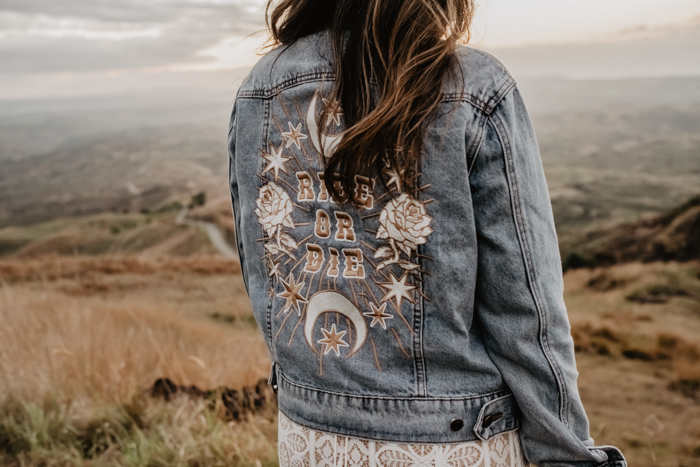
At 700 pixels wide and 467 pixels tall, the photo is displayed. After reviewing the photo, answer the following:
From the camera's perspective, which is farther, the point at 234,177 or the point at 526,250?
the point at 234,177

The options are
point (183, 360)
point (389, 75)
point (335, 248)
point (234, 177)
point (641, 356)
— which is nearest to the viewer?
point (389, 75)

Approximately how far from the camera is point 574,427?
34.9 inches

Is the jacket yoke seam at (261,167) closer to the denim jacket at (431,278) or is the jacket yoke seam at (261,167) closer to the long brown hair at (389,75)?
the denim jacket at (431,278)

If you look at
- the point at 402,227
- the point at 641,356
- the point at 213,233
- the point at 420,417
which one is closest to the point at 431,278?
the point at 402,227

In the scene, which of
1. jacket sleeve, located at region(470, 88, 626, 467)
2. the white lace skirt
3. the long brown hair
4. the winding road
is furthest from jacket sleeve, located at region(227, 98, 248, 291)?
the winding road

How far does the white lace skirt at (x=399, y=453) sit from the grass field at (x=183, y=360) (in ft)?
3.83

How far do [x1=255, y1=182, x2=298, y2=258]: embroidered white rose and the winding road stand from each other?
4261 mm

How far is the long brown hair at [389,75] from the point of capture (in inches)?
30.6

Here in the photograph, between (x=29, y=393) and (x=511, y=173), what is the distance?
2635mm

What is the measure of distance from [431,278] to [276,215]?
12.8 inches

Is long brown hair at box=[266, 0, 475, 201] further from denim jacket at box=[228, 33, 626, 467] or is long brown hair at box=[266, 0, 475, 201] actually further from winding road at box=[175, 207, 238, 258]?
winding road at box=[175, 207, 238, 258]

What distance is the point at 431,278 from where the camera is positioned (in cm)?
84

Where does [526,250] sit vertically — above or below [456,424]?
above

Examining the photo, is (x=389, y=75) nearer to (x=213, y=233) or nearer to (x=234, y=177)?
(x=234, y=177)
